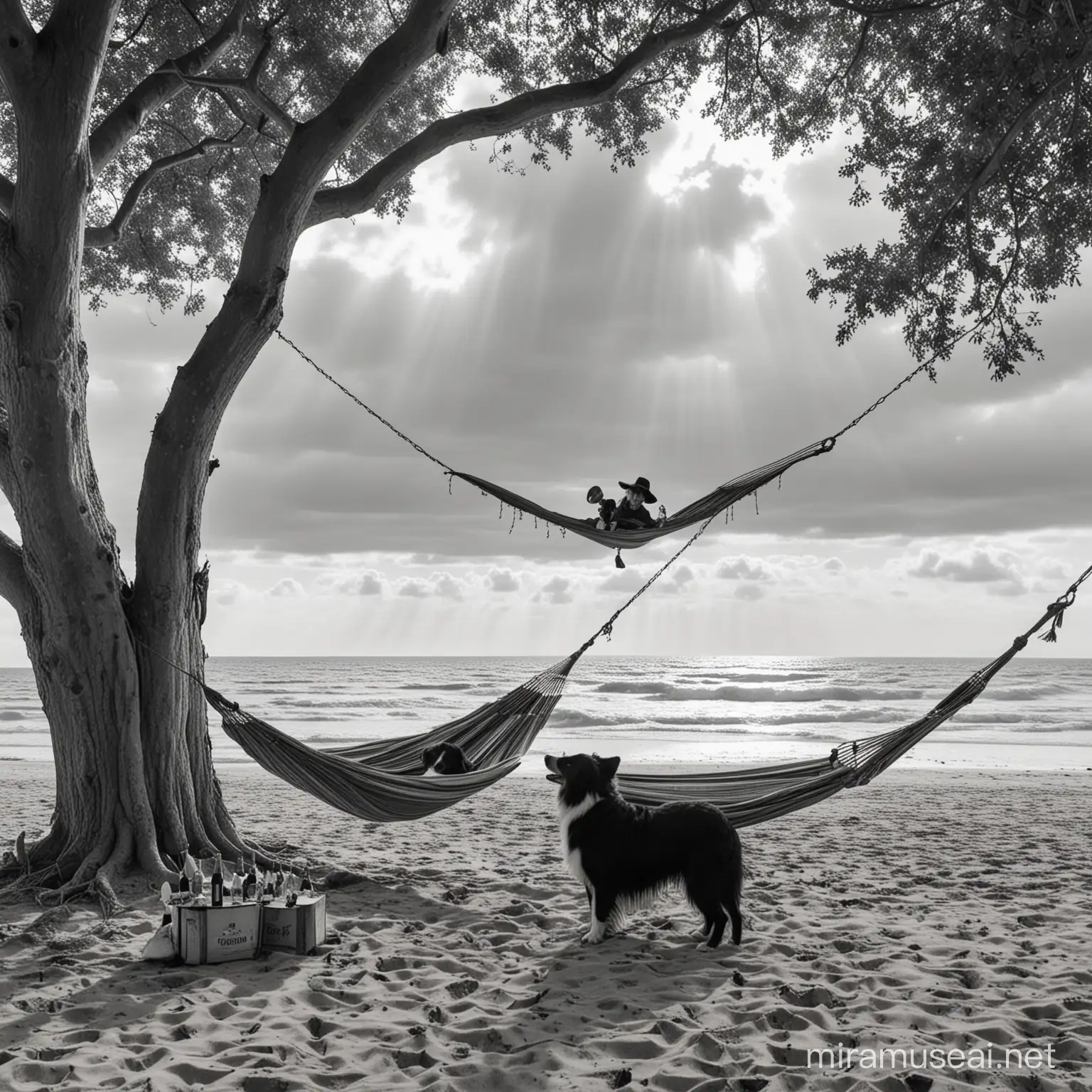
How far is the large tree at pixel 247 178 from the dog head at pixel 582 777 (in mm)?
1643

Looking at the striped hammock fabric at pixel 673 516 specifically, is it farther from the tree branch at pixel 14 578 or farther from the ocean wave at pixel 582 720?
the ocean wave at pixel 582 720

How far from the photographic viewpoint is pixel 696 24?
15.0 ft

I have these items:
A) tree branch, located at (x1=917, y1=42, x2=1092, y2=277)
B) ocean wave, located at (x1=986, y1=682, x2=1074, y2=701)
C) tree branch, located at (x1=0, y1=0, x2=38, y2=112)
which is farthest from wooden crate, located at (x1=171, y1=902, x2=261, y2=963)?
ocean wave, located at (x1=986, y1=682, x2=1074, y2=701)

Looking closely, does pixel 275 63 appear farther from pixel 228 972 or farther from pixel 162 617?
pixel 228 972

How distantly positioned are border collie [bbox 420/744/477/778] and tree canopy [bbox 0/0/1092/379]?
95.7 inches

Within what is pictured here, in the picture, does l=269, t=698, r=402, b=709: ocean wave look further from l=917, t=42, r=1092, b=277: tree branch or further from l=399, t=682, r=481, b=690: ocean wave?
l=917, t=42, r=1092, b=277: tree branch

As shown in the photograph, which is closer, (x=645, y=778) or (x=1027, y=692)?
(x=645, y=778)

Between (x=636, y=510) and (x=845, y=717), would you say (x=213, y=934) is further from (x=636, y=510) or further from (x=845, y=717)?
(x=845, y=717)

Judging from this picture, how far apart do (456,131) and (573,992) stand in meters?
3.47

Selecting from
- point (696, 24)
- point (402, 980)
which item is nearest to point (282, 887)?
point (402, 980)

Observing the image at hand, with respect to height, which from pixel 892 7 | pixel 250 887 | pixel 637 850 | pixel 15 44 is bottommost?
pixel 250 887

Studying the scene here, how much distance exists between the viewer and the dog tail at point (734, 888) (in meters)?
3.01

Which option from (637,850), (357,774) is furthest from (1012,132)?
(357,774)

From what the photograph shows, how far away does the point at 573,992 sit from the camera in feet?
8.68
